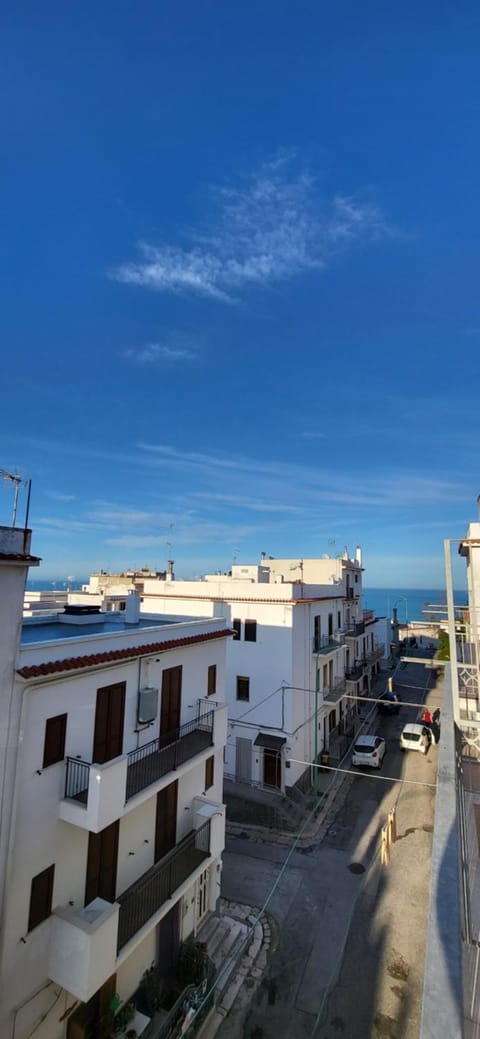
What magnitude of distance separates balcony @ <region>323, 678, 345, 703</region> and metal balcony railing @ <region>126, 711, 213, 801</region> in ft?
42.3

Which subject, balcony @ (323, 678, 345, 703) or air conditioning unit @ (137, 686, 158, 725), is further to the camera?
balcony @ (323, 678, 345, 703)

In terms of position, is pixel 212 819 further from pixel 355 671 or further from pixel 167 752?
pixel 355 671

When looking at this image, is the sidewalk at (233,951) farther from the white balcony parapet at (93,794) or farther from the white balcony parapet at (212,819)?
the white balcony parapet at (93,794)

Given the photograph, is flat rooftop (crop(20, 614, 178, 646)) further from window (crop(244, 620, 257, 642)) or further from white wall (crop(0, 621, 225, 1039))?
window (crop(244, 620, 257, 642))

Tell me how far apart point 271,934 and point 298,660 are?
10.2 meters

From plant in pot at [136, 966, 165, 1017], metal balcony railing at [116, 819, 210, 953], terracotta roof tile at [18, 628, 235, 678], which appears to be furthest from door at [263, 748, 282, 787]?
terracotta roof tile at [18, 628, 235, 678]

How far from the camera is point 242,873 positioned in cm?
1603

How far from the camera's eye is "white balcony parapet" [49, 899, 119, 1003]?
25.9 ft

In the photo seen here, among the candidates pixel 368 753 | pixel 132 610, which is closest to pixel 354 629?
pixel 368 753

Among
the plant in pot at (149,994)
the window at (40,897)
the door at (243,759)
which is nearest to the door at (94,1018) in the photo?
the plant in pot at (149,994)

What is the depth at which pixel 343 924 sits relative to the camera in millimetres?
13695

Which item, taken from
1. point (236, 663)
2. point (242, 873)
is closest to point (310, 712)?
point (236, 663)

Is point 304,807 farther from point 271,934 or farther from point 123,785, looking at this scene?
point 123,785

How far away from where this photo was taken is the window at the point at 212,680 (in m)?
14.2
